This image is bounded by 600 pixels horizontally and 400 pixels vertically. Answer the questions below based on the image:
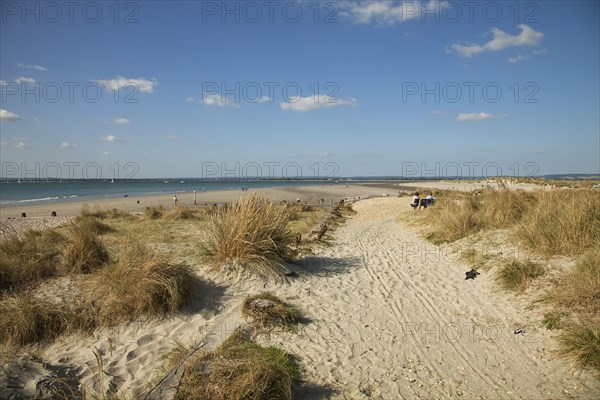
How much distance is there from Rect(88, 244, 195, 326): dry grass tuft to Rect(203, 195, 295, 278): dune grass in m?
1.20

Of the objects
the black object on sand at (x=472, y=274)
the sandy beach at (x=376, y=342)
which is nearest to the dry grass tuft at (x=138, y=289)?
the sandy beach at (x=376, y=342)

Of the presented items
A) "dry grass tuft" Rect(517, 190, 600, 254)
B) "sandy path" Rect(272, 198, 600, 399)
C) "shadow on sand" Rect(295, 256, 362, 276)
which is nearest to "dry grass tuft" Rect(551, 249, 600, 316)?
"sandy path" Rect(272, 198, 600, 399)

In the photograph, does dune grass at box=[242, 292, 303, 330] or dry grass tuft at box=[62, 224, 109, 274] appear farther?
dry grass tuft at box=[62, 224, 109, 274]

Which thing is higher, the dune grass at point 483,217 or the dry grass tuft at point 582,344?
the dune grass at point 483,217

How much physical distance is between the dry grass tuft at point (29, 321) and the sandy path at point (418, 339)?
2949mm

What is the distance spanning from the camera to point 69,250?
6512 millimetres

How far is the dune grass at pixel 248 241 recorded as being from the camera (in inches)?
265

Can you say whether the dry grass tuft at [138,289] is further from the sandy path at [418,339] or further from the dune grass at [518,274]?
the dune grass at [518,274]

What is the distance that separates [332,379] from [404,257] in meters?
5.79

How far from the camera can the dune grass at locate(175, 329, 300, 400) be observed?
3109mm

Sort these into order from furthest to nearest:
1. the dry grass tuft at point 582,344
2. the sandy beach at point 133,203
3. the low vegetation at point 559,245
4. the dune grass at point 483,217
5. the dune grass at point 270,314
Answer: the sandy beach at point 133,203 → the dune grass at point 483,217 → the dune grass at point 270,314 → the low vegetation at point 559,245 → the dry grass tuft at point 582,344

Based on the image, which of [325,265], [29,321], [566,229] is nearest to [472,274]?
[566,229]

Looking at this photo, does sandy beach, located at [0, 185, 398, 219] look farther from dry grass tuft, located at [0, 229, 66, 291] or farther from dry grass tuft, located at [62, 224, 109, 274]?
dry grass tuft, located at [0, 229, 66, 291]

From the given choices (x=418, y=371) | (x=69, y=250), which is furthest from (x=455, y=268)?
(x=69, y=250)
